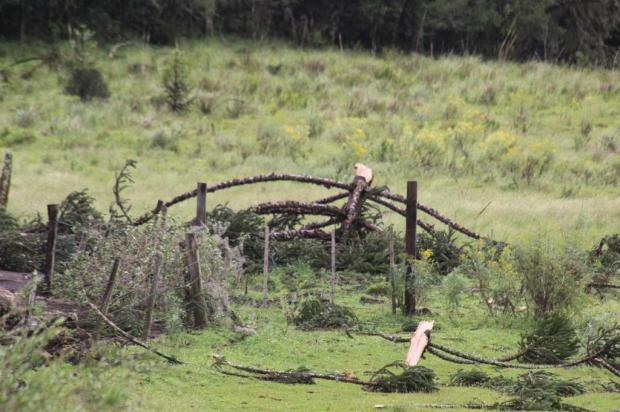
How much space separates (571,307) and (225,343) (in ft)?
13.5

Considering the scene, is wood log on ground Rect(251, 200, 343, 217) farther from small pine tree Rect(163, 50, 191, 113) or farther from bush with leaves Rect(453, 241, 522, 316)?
small pine tree Rect(163, 50, 191, 113)

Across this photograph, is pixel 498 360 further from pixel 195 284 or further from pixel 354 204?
pixel 354 204

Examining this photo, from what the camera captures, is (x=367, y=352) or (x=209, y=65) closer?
(x=367, y=352)

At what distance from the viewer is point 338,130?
1113 inches

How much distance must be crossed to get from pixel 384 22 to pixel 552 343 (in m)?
30.7

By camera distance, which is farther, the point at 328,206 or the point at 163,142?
the point at 163,142

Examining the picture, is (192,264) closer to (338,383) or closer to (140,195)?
(338,383)

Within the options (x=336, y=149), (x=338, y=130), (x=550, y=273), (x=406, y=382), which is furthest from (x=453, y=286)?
(x=338, y=130)

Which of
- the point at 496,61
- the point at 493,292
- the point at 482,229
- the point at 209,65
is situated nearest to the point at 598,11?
the point at 496,61

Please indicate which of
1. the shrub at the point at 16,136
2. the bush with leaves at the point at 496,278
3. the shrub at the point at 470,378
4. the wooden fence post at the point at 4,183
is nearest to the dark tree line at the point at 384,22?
the shrub at the point at 16,136

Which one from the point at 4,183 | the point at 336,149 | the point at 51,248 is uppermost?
the point at 51,248

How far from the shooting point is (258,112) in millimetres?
30234

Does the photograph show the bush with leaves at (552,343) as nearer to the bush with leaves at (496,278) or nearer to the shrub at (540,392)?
the shrub at (540,392)

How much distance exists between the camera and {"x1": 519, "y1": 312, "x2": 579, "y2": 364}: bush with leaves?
426 inches
